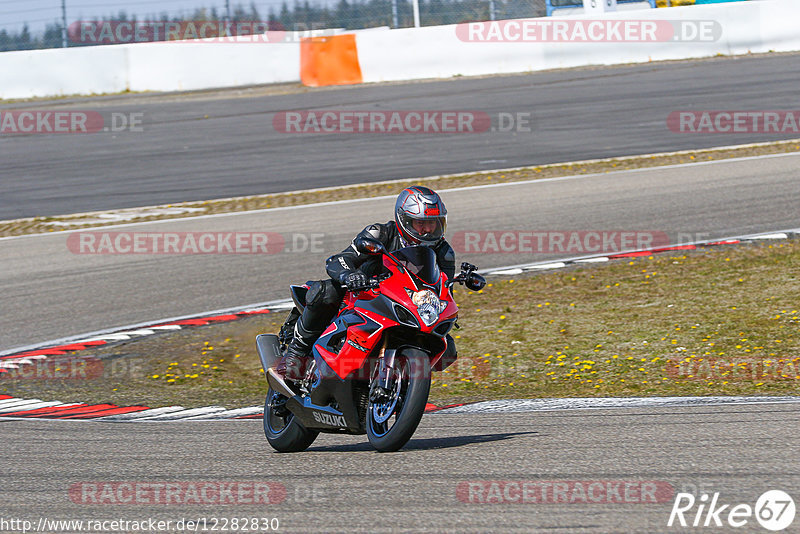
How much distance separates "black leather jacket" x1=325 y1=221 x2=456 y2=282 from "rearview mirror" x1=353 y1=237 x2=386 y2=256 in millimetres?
56

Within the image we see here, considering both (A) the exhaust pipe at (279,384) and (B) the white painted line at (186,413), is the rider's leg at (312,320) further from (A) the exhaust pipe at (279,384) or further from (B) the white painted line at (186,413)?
(B) the white painted line at (186,413)

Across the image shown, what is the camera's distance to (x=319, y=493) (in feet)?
16.5

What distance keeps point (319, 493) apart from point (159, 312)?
726cm

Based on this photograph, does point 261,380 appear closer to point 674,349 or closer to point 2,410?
point 2,410

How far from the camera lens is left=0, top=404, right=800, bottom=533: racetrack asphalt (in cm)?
447

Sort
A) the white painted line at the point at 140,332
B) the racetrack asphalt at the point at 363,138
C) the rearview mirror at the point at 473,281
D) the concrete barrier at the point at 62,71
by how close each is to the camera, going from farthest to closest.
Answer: the concrete barrier at the point at 62,71 → the racetrack asphalt at the point at 363,138 → the white painted line at the point at 140,332 → the rearview mirror at the point at 473,281

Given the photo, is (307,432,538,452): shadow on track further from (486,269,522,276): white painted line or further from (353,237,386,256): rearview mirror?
(486,269,522,276): white painted line

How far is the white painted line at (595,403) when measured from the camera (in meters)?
6.90

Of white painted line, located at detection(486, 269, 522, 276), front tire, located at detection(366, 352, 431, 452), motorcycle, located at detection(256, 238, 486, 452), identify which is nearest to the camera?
front tire, located at detection(366, 352, 431, 452)

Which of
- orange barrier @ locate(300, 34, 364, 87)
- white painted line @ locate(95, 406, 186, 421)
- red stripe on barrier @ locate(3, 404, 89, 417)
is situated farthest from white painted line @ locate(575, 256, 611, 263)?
orange barrier @ locate(300, 34, 364, 87)

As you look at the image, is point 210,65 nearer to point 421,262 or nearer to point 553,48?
point 553,48

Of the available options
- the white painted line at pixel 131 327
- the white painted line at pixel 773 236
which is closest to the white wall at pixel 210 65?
the white painted line at pixel 773 236

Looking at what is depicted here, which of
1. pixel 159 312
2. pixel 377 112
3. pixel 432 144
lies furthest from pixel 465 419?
pixel 377 112

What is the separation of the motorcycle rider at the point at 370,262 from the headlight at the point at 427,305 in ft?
1.07
